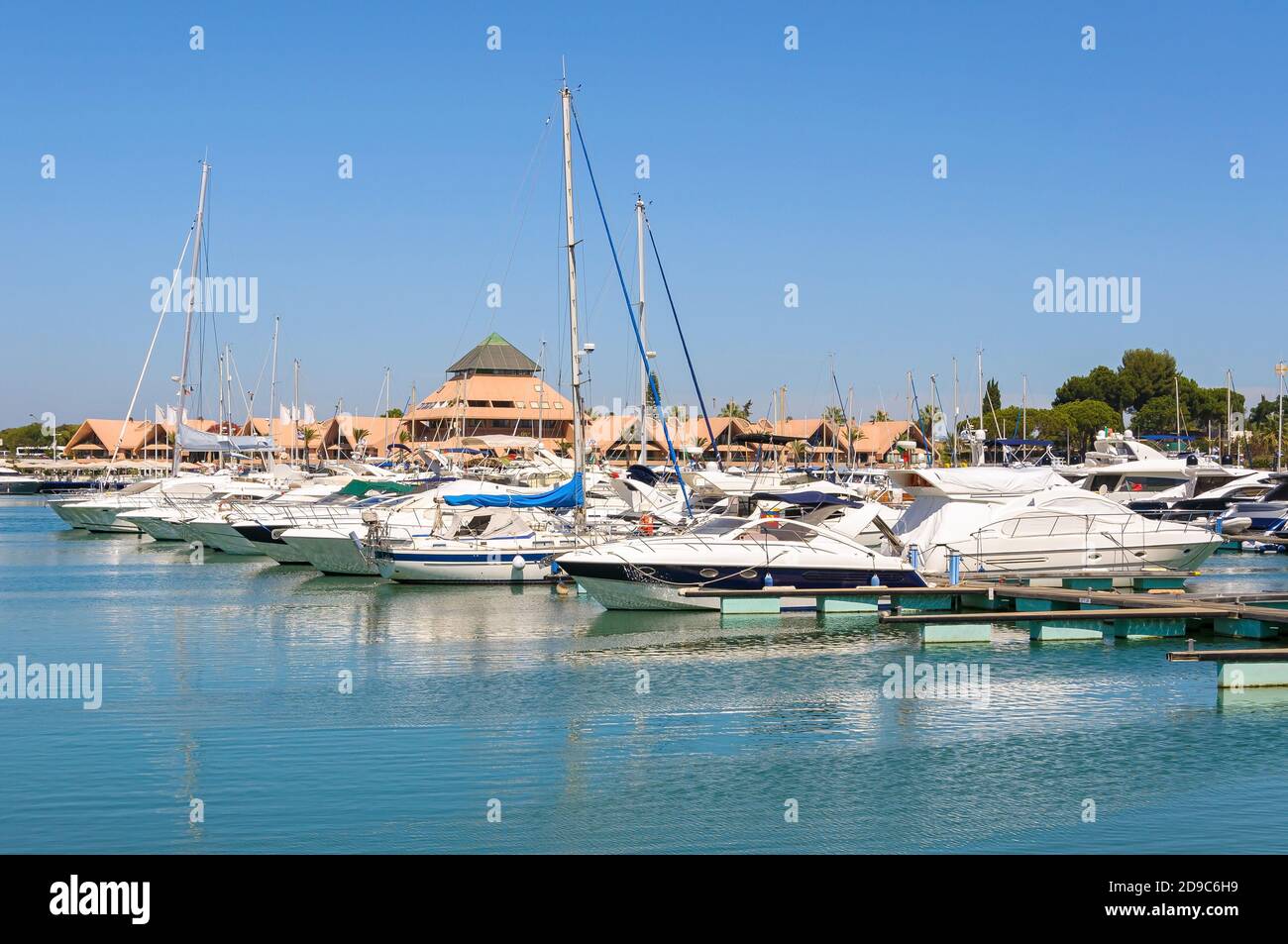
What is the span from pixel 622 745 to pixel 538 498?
21.8 metres

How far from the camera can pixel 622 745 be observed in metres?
18.9

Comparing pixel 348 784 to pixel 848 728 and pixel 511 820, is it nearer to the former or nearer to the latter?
pixel 511 820

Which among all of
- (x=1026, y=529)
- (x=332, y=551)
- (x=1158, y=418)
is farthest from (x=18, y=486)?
(x=1026, y=529)

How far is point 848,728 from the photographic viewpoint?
→ 2006cm

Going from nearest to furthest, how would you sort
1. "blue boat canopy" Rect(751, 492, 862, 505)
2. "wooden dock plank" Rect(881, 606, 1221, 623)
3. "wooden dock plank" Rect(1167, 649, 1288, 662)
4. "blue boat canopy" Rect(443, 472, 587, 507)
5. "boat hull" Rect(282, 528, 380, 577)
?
1. "wooden dock plank" Rect(1167, 649, 1288, 662)
2. "wooden dock plank" Rect(881, 606, 1221, 623)
3. "blue boat canopy" Rect(443, 472, 587, 507)
4. "boat hull" Rect(282, 528, 380, 577)
5. "blue boat canopy" Rect(751, 492, 862, 505)

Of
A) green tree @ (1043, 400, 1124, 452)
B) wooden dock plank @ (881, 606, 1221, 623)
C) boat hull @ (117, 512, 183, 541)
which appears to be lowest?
wooden dock plank @ (881, 606, 1221, 623)

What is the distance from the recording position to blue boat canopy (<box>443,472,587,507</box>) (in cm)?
4019

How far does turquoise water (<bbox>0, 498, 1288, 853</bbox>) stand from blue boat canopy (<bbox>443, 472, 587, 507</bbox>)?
8.46 metres

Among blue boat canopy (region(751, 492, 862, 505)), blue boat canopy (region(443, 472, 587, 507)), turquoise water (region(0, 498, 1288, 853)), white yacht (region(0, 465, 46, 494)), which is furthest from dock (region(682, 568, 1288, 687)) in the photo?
white yacht (region(0, 465, 46, 494))

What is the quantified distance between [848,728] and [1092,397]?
129768mm

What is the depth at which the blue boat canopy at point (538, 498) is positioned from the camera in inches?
1582

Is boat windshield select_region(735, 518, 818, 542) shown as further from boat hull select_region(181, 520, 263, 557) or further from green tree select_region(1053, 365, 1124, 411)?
green tree select_region(1053, 365, 1124, 411)

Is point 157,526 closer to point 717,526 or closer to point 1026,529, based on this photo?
point 717,526
